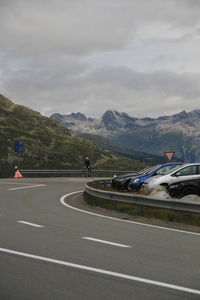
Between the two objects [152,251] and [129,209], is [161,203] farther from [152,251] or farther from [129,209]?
[152,251]

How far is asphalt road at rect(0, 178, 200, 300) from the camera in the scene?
18.9ft

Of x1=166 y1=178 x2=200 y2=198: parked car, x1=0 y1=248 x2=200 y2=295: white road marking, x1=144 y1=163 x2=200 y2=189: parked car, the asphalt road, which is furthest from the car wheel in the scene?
x1=0 y1=248 x2=200 y2=295: white road marking

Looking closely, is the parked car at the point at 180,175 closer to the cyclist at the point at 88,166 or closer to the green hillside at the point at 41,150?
the cyclist at the point at 88,166

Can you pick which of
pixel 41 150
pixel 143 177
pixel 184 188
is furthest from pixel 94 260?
pixel 41 150

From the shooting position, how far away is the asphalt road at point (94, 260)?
5.75 m

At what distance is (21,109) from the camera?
186375 mm

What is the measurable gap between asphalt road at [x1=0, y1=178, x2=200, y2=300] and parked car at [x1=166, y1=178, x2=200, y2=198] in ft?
13.7

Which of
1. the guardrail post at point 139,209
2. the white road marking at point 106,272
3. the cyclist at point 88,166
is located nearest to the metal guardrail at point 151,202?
the guardrail post at point 139,209

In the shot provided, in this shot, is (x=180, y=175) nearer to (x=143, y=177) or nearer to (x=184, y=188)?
(x=184, y=188)

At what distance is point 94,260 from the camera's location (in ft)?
A: 25.0

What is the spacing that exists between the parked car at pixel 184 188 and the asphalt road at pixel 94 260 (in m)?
4.18

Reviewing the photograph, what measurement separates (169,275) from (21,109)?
7216 inches

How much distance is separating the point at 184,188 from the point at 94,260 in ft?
31.7

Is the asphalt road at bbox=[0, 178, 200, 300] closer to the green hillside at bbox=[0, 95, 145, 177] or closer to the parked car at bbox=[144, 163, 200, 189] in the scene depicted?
the parked car at bbox=[144, 163, 200, 189]
